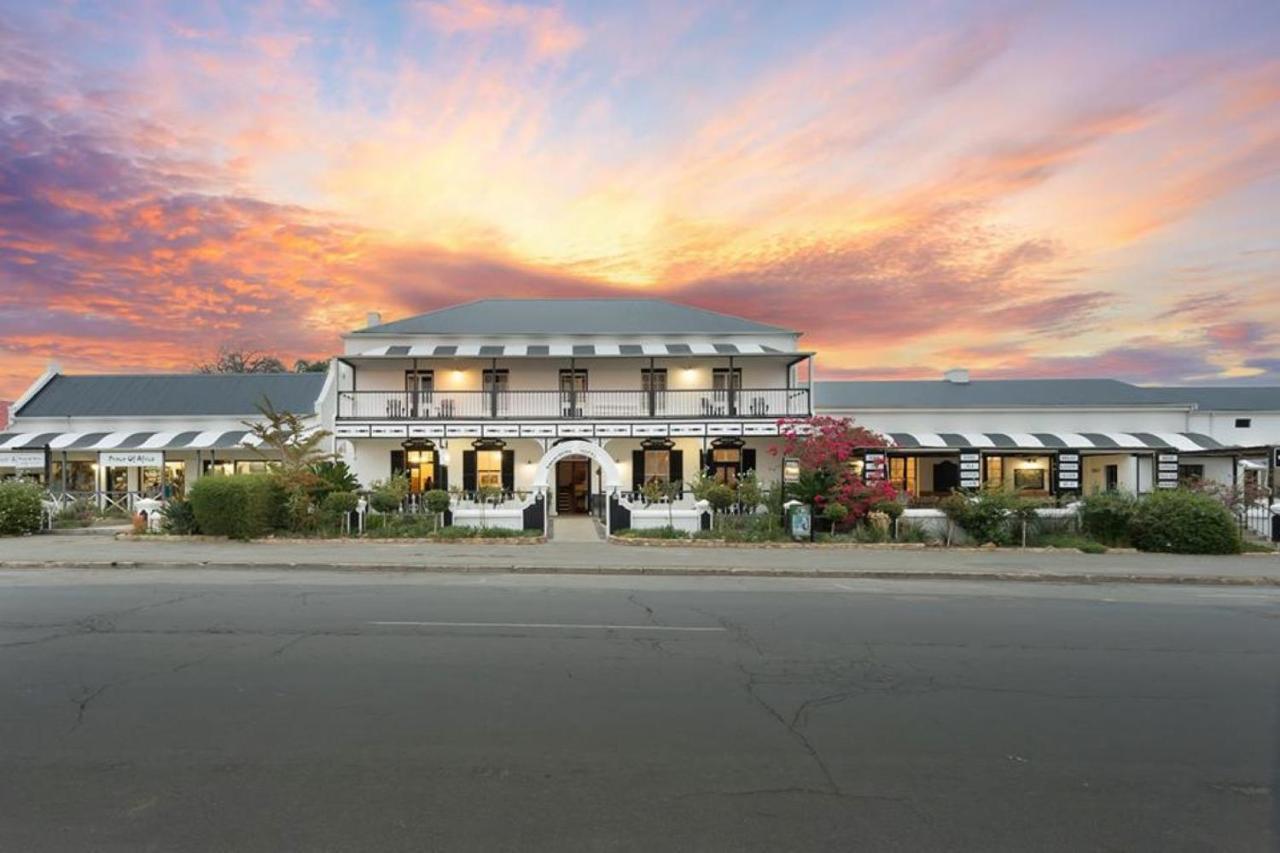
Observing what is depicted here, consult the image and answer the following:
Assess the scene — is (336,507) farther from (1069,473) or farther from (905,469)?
(1069,473)

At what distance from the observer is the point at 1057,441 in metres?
29.4

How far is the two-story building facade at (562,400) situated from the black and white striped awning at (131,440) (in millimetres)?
4827

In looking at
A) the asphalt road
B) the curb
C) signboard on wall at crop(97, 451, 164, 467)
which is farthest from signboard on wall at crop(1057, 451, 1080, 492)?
signboard on wall at crop(97, 451, 164, 467)

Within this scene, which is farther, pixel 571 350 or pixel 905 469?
pixel 905 469

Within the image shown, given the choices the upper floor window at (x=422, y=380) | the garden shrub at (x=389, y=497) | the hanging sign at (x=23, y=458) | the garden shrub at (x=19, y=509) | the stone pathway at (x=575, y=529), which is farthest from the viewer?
the upper floor window at (x=422, y=380)

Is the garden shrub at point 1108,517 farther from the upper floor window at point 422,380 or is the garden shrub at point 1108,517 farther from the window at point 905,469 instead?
the upper floor window at point 422,380

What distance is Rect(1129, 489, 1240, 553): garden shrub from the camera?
18062 millimetres

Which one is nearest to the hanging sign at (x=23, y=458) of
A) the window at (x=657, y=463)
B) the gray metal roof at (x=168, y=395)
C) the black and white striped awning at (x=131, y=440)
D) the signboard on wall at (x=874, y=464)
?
the black and white striped awning at (x=131, y=440)

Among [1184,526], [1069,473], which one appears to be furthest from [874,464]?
[1069,473]

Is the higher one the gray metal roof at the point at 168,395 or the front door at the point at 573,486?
the gray metal roof at the point at 168,395

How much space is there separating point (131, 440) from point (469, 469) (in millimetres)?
13007

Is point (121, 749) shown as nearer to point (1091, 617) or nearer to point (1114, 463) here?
point (1091, 617)

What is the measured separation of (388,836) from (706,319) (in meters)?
29.2

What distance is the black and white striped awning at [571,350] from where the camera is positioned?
1117 inches
